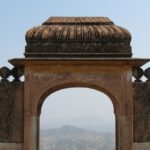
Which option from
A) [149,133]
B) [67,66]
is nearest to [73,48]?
[67,66]

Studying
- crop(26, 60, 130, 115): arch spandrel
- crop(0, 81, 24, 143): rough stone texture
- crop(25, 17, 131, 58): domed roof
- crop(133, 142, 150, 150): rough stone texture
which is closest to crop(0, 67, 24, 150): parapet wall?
crop(0, 81, 24, 143): rough stone texture

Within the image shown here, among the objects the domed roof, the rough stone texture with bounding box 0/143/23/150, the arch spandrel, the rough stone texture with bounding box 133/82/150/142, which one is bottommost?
the rough stone texture with bounding box 0/143/23/150

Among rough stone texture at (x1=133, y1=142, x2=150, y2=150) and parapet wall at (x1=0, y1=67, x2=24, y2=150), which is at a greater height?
parapet wall at (x1=0, y1=67, x2=24, y2=150)

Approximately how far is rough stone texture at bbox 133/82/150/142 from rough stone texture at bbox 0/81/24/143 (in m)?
2.83

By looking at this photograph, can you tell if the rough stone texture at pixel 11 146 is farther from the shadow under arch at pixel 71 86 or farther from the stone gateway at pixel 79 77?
the shadow under arch at pixel 71 86

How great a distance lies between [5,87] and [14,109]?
0.61m

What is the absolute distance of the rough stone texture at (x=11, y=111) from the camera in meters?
14.3

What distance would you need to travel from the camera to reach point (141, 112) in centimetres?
1438

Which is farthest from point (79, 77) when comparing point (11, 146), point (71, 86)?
point (11, 146)

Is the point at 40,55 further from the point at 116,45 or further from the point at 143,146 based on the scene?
the point at 143,146

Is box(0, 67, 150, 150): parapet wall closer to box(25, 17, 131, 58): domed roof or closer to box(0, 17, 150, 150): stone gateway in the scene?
box(0, 17, 150, 150): stone gateway

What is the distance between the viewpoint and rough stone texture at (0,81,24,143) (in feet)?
47.0

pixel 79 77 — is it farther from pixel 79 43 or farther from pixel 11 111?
pixel 11 111

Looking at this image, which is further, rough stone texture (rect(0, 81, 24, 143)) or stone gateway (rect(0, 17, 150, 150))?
rough stone texture (rect(0, 81, 24, 143))
